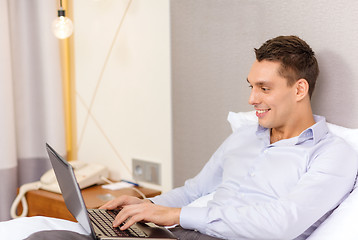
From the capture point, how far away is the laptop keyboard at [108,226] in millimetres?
1287

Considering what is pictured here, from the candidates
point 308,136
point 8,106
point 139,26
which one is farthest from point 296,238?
point 8,106

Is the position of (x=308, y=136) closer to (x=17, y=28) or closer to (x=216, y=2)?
(x=216, y=2)

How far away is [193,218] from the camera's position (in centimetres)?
138

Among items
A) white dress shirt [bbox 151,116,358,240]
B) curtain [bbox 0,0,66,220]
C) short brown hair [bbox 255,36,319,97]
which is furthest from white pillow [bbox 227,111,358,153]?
curtain [bbox 0,0,66,220]

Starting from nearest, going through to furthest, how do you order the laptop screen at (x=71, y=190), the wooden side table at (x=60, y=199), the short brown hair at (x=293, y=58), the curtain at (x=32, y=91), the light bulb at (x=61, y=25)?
the laptop screen at (x=71, y=190) < the short brown hair at (x=293, y=58) < the wooden side table at (x=60, y=199) < the light bulb at (x=61, y=25) < the curtain at (x=32, y=91)

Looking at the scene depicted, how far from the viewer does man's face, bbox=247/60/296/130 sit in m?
1.46

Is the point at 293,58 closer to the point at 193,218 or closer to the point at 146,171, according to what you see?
the point at 193,218

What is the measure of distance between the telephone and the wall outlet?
0.57 feet

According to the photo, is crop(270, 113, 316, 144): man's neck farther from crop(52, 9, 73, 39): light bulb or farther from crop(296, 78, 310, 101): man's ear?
crop(52, 9, 73, 39): light bulb

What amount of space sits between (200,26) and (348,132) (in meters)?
0.82

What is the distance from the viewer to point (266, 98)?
1483 mm

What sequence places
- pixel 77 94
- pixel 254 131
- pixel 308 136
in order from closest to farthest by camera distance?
pixel 308 136 < pixel 254 131 < pixel 77 94

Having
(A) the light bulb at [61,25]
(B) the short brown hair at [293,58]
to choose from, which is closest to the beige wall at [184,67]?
(B) the short brown hair at [293,58]

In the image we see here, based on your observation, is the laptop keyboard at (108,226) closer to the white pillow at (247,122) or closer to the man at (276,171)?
the man at (276,171)
